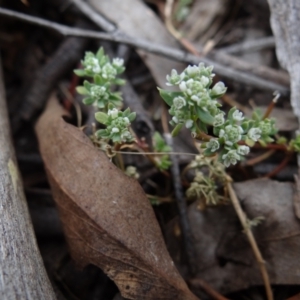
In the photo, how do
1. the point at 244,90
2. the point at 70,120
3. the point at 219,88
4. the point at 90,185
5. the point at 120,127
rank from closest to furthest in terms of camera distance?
1. the point at 219,88
2. the point at 120,127
3. the point at 90,185
4. the point at 70,120
5. the point at 244,90

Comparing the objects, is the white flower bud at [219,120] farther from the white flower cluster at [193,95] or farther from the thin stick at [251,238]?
the thin stick at [251,238]

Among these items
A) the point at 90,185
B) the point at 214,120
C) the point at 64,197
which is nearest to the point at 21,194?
the point at 64,197

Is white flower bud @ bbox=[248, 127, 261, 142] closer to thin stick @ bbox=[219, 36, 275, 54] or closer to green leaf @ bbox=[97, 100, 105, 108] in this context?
green leaf @ bbox=[97, 100, 105, 108]

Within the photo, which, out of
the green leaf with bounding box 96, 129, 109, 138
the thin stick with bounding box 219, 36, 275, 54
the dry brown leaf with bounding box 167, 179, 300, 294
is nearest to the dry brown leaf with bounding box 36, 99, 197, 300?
the green leaf with bounding box 96, 129, 109, 138

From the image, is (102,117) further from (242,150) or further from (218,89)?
(242,150)

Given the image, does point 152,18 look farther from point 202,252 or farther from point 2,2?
point 202,252

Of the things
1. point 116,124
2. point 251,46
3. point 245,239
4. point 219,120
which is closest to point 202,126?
point 219,120
